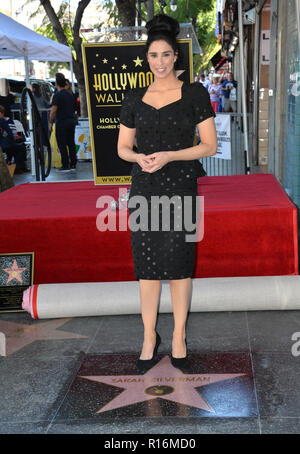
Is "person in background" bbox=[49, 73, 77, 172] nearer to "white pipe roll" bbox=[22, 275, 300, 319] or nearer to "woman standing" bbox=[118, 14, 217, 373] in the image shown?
"white pipe roll" bbox=[22, 275, 300, 319]

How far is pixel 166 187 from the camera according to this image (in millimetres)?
3561

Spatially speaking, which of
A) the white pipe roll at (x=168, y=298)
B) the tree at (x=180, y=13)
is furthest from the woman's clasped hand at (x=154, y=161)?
the tree at (x=180, y=13)

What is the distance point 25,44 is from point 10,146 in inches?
93.5

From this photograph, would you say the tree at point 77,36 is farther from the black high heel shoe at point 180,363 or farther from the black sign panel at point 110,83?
the black high heel shoe at point 180,363

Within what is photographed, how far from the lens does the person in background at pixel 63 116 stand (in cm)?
1242

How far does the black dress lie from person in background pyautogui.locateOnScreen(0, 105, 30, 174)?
31.6 feet

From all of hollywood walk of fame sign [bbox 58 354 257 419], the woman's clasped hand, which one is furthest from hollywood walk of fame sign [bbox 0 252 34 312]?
the woman's clasped hand

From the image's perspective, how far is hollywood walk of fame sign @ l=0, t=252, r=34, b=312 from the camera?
16.1ft

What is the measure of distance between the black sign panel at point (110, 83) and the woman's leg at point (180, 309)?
2718 mm

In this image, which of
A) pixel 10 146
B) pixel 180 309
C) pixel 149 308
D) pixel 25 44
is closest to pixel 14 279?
pixel 149 308

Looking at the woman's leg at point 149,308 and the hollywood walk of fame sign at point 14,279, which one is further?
the hollywood walk of fame sign at point 14,279

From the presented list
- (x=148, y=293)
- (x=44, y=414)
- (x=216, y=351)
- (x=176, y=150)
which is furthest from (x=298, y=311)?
(x=44, y=414)

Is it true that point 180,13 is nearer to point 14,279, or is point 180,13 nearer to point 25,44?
point 25,44
